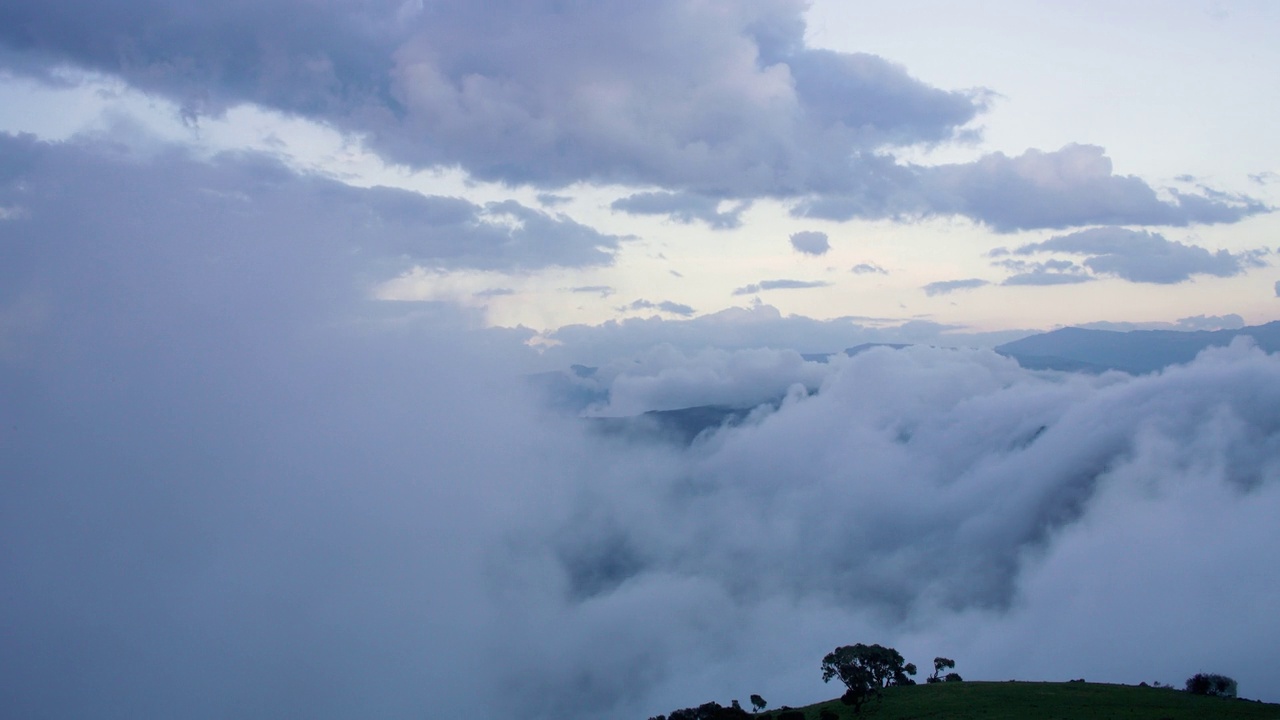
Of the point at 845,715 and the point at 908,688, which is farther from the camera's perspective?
the point at 908,688

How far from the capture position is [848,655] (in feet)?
402

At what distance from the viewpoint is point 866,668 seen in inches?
4656

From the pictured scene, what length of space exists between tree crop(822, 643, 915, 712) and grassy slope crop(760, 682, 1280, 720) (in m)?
3.80

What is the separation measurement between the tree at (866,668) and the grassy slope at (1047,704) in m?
3.80

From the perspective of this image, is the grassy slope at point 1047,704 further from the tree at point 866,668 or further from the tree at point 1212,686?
the tree at point 1212,686

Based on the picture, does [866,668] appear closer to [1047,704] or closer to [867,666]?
[867,666]

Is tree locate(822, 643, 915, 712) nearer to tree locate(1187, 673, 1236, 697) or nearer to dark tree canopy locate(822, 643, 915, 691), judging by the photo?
dark tree canopy locate(822, 643, 915, 691)

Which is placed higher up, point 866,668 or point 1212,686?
point 866,668

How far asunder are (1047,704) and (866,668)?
2834 cm

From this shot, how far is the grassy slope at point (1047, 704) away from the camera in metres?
89.4

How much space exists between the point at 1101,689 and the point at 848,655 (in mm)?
35092

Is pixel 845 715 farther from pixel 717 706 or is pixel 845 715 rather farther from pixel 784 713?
pixel 717 706

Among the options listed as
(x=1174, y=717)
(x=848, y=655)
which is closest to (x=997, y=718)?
(x=1174, y=717)

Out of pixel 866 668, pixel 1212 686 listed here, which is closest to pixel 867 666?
pixel 866 668
